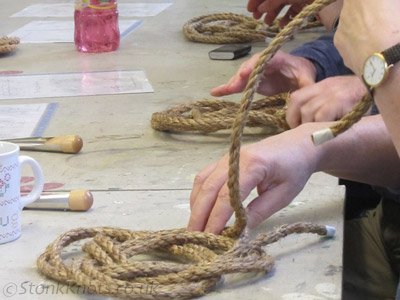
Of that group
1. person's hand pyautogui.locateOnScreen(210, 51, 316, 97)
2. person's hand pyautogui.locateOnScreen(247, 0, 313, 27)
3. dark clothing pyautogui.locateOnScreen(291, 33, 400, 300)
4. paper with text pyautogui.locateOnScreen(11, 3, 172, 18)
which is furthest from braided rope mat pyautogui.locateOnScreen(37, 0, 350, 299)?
paper with text pyautogui.locateOnScreen(11, 3, 172, 18)

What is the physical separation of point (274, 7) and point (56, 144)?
0.85 m

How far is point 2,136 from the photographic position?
132cm

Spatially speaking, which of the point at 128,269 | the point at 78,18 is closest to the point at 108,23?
the point at 78,18

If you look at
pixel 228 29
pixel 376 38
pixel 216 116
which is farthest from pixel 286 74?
pixel 228 29

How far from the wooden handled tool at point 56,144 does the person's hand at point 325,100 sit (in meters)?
0.34

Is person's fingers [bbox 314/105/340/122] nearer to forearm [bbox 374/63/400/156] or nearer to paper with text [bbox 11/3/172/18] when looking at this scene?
forearm [bbox 374/63/400/156]

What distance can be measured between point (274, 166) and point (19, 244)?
0.31 m

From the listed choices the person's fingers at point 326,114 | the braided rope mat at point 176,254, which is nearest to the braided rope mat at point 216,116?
the person's fingers at point 326,114

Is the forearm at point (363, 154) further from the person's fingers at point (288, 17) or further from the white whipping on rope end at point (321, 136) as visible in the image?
the person's fingers at point (288, 17)

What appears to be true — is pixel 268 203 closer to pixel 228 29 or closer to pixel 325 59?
pixel 325 59

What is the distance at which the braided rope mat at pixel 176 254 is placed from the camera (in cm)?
79

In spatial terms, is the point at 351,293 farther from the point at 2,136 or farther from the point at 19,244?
the point at 2,136

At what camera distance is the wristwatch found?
81 centimetres

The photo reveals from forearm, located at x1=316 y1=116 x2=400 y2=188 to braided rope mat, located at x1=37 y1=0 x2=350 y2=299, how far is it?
143mm
